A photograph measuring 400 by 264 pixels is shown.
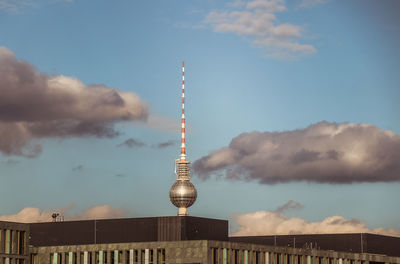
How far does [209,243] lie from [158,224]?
48.9ft

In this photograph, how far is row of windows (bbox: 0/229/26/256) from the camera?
5221 inches

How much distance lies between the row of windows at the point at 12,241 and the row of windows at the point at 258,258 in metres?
28.5

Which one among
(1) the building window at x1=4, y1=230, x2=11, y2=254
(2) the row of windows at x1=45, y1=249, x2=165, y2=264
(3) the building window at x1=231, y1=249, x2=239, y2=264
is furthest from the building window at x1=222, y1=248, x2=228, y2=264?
(1) the building window at x1=4, y1=230, x2=11, y2=254

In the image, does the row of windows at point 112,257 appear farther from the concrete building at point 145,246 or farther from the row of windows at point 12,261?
the row of windows at point 12,261

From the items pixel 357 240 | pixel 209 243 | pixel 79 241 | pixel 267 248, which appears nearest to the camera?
pixel 209 243

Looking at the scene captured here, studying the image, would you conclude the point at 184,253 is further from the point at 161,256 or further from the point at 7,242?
the point at 7,242

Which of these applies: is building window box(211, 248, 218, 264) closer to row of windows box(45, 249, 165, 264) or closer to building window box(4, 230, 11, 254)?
row of windows box(45, 249, 165, 264)

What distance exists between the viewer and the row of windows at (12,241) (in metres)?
133

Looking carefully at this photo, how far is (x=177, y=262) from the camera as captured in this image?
131m

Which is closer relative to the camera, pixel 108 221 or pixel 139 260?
pixel 139 260

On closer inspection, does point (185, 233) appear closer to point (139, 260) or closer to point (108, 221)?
point (139, 260)

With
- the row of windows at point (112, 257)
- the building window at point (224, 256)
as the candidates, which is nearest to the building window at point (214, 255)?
the building window at point (224, 256)

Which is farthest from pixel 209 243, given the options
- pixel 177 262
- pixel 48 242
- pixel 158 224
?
pixel 48 242

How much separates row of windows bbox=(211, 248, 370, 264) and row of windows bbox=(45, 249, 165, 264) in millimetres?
8259
